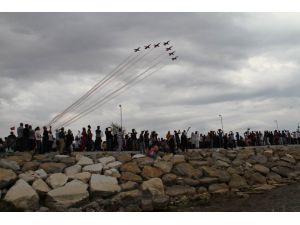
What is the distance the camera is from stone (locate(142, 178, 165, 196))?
22.3 meters

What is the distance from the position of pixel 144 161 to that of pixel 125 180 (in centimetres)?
239

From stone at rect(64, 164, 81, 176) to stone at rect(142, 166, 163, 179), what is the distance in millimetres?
3468

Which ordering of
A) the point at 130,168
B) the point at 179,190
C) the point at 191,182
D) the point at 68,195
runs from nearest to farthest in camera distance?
the point at 68,195, the point at 179,190, the point at 130,168, the point at 191,182

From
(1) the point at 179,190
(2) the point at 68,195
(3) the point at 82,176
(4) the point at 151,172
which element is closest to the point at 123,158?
(4) the point at 151,172

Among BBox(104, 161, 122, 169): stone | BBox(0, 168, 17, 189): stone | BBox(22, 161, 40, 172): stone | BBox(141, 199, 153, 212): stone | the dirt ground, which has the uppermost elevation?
BBox(22, 161, 40, 172): stone

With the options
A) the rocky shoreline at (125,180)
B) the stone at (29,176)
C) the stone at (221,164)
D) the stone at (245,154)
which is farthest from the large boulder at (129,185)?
the stone at (245,154)

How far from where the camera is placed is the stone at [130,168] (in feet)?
79.8

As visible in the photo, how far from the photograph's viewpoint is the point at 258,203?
2222cm

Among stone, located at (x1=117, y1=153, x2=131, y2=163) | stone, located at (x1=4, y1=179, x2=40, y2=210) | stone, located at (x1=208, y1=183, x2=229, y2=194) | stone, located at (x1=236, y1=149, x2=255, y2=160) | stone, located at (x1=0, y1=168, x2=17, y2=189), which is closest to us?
stone, located at (x1=4, y1=179, x2=40, y2=210)

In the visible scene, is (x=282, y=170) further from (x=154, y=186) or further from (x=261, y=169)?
(x=154, y=186)

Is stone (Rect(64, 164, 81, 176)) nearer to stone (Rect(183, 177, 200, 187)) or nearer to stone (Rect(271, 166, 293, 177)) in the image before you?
stone (Rect(183, 177, 200, 187))

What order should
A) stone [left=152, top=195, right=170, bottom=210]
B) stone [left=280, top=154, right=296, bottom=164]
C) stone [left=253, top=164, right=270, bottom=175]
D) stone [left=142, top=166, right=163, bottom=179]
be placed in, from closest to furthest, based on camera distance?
stone [left=152, top=195, right=170, bottom=210]
stone [left=142, top=166, right=163, bottom=179]
stone [left=253, top=164, right=270, bottom=175]
stone [left=280, top=154, right=296, bottom=164]

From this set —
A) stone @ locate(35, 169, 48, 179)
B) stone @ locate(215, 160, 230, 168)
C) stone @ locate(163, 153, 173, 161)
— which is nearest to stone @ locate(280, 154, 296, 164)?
stone @ locate(215, 160, 230, 168)

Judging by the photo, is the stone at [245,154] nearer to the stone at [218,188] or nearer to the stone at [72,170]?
the stone at [218,188]
